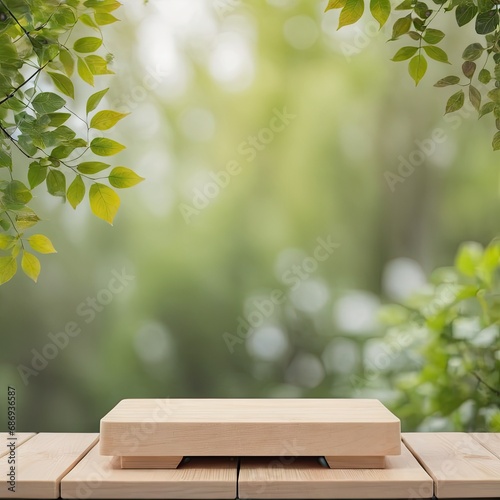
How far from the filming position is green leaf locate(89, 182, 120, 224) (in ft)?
3.38

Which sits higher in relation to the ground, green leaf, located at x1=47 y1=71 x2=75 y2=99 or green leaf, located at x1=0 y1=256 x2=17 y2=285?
green leaf, located at x1=47 y1=71 x2=75 y2=99

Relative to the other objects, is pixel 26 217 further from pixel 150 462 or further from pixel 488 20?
pixel 488 20

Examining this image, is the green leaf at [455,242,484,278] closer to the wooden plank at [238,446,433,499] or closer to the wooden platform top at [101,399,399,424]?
the wooden platform top at [101,399,399,424]

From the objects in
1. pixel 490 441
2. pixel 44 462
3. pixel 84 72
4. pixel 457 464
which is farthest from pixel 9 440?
pixel 490 441

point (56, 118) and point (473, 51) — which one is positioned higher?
point (473, 51)

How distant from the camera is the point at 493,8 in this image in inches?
42.2

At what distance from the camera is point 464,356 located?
1897mm

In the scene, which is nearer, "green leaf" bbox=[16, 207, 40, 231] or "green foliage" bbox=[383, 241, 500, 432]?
"green leaf" bbox=[16, 207, 40, 231]

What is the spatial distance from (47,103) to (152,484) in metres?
0.57

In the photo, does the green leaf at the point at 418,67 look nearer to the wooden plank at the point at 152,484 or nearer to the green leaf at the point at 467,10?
the green leaf at the point at 467,10

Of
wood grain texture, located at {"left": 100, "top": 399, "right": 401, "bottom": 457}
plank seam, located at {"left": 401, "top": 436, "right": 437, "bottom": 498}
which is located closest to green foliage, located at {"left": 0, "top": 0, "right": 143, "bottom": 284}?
wood grain texture, located at {"left": 100, "top": 399, "right": 401, "bottom": 457}

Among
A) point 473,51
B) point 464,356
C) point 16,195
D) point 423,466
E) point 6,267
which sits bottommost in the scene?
point 423,466

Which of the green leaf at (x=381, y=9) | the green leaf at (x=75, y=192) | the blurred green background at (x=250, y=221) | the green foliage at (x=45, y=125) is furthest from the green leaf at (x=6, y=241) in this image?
the blurred green background at (x=250, y=221)

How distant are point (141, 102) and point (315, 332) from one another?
0.87 metres
